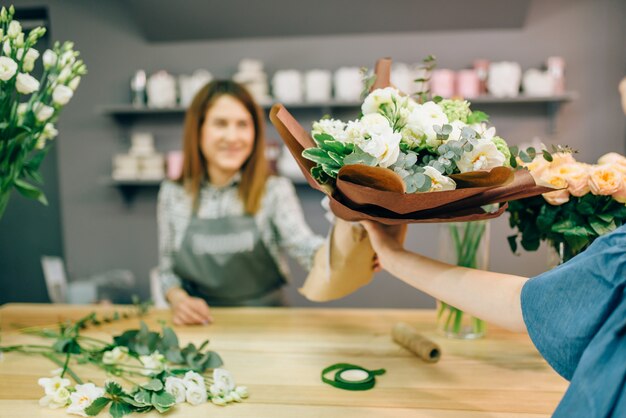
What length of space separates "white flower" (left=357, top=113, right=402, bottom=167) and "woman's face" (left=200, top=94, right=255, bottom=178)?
1239mm

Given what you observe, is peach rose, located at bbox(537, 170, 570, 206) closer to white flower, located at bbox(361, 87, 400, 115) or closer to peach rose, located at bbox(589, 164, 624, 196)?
peach rose, located at bbox(589, 164, 624, 196)

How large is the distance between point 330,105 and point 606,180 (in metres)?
2.30

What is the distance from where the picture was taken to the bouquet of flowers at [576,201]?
1036 mm

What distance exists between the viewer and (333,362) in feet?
3.96

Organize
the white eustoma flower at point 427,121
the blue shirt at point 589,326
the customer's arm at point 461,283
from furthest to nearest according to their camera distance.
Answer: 1. the white eustoma flower at point 427,121
2. the customer's arm at point 461,283
3. the blue shirt at point 589,326

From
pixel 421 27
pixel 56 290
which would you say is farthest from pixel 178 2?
pixel 56 290

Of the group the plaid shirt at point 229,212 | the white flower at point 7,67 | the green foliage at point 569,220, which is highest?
the white flower at point 7,67

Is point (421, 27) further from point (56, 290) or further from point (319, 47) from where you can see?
point (56, 290)

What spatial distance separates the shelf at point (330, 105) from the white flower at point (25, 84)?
2.07 metres

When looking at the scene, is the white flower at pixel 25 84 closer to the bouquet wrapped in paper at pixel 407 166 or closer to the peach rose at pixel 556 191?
the bouquet wrapped in paper at pixel 407 166

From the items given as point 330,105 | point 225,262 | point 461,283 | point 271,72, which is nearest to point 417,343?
point 461,283

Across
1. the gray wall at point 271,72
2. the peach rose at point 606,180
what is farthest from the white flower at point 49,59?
the gray wall at point 271,72

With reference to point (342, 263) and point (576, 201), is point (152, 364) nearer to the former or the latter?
point (342, 263)

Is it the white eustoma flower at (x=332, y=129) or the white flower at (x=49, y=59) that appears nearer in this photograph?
the white eustoma flower at (x=332, y=129)
